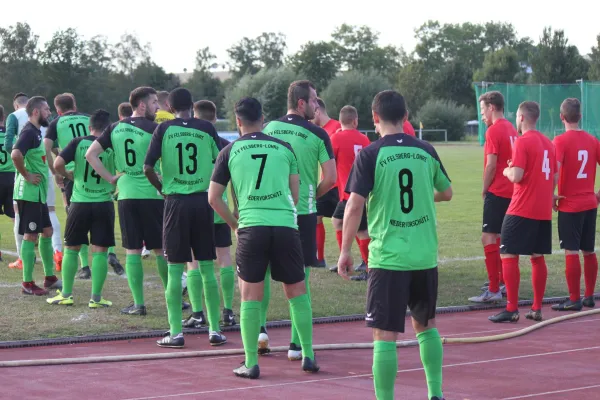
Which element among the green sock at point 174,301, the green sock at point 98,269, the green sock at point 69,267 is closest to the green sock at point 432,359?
the green sock at point 174,301

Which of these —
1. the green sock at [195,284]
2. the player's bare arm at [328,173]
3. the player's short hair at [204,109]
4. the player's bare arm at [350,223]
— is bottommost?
the green sock at [195,284]

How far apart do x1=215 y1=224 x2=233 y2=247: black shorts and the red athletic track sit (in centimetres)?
120

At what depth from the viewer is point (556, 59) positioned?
77.2 metres

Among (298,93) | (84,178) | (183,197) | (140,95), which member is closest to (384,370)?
(298,93)

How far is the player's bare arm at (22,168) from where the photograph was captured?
1062cm

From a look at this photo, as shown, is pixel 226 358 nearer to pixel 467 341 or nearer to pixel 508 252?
pixel 467 341

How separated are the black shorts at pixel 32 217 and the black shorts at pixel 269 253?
4.83 m

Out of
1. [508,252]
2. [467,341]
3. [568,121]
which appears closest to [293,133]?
[467,341]

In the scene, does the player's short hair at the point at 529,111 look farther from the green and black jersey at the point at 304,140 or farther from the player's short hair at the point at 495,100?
the green and black jersey at the point at 304,140

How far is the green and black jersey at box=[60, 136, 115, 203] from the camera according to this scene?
9734mm

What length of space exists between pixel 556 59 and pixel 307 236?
7400 centimetres

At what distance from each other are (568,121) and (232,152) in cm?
446

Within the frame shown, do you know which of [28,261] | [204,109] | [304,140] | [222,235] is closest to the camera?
[304,140]

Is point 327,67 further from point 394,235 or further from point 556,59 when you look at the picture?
point 394,235
